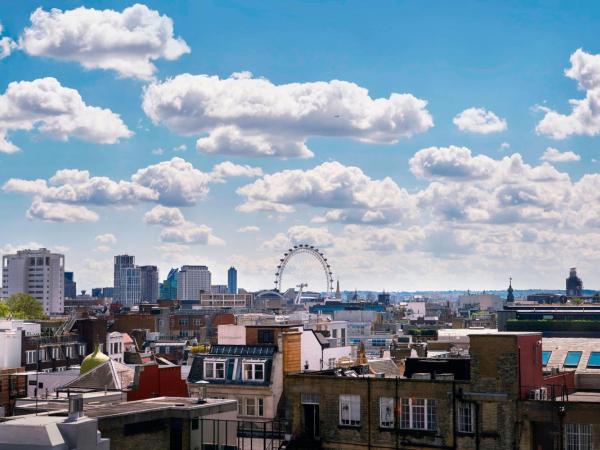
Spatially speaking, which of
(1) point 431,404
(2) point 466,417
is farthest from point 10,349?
(2) point 466,417

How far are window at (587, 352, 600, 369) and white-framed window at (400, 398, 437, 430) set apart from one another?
14935 millimetres

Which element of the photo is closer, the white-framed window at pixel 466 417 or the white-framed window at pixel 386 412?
the white-framed window at pixel 466 417

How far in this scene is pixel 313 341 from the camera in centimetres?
9706

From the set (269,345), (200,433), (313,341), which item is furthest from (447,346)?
(200,433)

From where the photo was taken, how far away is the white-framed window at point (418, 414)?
193 ft

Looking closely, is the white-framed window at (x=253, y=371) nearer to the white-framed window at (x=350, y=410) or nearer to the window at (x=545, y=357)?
the white-framed window at (x=350, y=410)

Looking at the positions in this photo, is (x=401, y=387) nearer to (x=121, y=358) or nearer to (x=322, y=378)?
(x=322, y=378)

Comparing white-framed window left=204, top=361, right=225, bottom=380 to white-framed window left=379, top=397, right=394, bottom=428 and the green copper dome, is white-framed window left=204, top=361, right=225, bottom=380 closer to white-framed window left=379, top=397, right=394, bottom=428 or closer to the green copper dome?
the green copper dome

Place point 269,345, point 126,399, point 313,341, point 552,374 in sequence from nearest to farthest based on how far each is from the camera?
point 552,374 < point 126,399 < point 269,345 < point 313,341

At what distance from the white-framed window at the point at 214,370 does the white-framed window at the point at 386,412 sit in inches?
1071

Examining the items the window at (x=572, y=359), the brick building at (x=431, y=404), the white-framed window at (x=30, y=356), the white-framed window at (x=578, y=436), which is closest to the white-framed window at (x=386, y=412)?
the brick building at (x=431, y=404)

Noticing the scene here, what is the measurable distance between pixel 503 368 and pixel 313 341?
137ft

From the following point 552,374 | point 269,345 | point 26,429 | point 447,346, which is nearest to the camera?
point 26,429

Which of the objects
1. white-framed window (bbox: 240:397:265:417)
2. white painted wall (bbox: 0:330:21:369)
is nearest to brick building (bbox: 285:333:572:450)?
white-framed window (bbox: 240:397:265:417)
